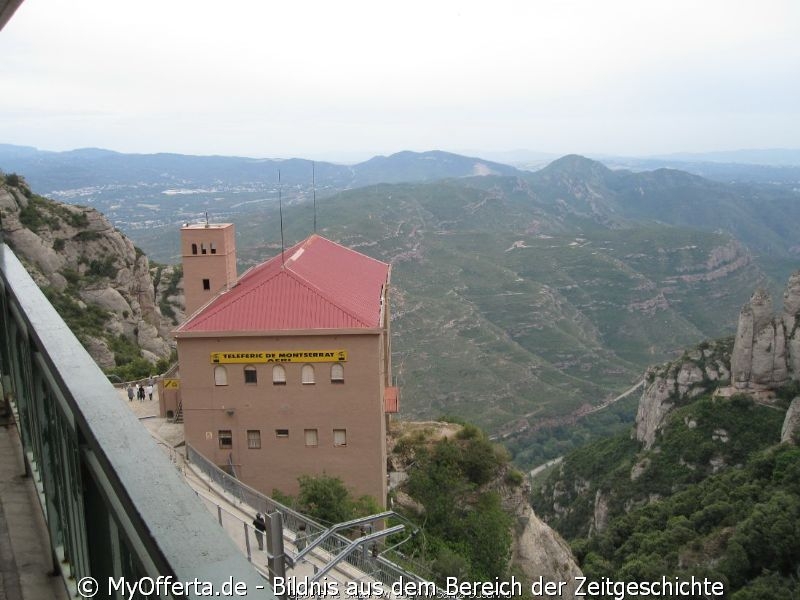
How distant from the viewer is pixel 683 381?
7269cm

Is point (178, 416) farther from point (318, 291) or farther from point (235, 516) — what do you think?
point (235, 516)

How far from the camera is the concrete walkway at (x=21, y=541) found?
3420 mm

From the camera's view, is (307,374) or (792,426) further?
(792,426)

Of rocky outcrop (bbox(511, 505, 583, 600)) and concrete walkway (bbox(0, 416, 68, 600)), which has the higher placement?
concrete walkway (bbox(0, 416, 68, 600))

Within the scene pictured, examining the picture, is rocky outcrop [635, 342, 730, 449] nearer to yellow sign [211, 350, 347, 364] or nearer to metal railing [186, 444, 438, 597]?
yellow sign [211, 350, 347, 364]

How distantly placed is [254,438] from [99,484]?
22.2m

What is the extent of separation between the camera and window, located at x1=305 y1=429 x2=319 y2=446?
2369 cm

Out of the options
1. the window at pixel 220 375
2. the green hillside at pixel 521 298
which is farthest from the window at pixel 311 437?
the green hillside at pixel 521 298

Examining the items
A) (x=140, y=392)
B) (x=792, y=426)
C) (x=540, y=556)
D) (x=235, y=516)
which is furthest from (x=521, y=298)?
(x=235, y=516)

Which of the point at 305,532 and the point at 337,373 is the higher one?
the point at 337,373

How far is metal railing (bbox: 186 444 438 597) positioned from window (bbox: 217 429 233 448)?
3.01 ft

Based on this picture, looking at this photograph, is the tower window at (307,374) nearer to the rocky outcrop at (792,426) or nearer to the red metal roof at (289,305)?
the red metal roof at (289,305)

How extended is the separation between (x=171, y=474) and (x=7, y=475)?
10.9 feet

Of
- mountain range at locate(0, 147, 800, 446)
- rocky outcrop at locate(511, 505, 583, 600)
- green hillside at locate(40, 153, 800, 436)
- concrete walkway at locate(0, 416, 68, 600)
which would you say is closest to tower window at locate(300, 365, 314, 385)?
rocky outcrop at locate(511, 505, 583, 600)
